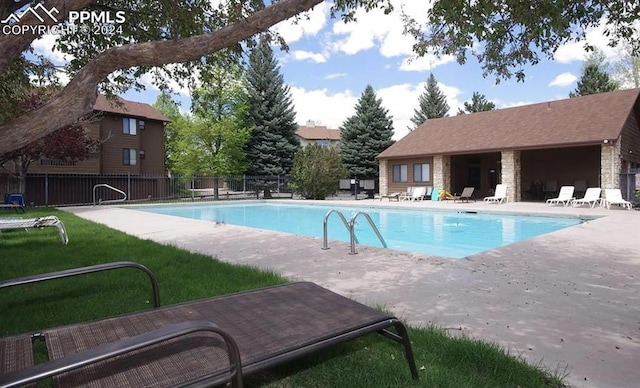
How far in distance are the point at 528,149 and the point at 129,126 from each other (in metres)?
26.2

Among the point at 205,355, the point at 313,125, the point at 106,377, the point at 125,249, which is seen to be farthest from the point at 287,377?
the point at 313,125

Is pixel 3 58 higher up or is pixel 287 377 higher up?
pixel 3 58

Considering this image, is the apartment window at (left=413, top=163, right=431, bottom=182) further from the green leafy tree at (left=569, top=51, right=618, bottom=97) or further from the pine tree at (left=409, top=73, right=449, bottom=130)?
the pine tree at (left=409, top=73, right=449, bottom=130)

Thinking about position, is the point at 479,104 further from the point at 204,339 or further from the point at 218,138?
the point at 204,339

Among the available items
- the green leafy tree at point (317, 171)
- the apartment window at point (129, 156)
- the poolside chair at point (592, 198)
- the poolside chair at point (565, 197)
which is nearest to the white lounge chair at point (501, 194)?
the poolside chair at point (565, 197)

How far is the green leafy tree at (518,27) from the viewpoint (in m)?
4.87

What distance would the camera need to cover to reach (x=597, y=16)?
540cm

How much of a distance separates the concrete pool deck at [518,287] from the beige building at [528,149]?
11.5 m

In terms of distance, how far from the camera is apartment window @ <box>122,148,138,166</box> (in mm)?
29452

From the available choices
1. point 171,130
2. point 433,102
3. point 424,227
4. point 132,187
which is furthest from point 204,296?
point 433,102

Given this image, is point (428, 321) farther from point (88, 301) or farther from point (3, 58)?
point (3, 58)

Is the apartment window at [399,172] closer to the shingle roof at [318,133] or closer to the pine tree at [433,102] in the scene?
the pine tree at [433,102]

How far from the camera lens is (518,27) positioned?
18.6 ft

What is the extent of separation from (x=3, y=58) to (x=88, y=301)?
2.47 metres
